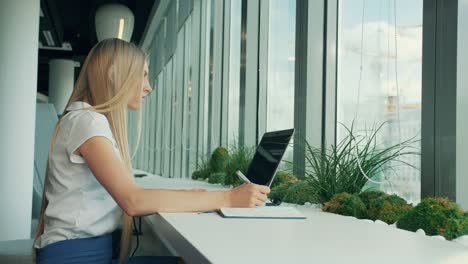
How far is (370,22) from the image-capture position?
9.07ft

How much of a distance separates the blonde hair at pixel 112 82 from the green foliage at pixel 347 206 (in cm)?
78

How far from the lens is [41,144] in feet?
14.2

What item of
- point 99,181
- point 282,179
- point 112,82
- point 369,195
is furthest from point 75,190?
point 282,179

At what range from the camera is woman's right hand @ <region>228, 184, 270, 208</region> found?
1.86m

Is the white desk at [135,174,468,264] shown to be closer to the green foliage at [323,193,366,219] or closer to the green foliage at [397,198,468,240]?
the green foliage at [397,198,468,240]

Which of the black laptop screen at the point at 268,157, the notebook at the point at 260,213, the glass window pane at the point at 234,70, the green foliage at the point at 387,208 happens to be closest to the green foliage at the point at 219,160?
the glass window pane at the point at 234,70

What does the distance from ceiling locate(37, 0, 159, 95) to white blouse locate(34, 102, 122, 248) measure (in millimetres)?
7693

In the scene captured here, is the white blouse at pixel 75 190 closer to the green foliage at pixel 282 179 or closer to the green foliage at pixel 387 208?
the green foliage at pixel 387 208

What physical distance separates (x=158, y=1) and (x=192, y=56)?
8.17ft

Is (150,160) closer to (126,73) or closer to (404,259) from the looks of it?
(126,73)

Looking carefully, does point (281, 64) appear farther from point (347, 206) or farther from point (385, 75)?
point (347, 206)

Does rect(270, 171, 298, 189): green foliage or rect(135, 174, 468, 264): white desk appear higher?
rect(270, 171, 298, 189): green foliage

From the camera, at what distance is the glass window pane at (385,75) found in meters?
2.21

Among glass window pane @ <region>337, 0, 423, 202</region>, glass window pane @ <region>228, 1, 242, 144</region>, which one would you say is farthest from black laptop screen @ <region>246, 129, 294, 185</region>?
glass window pane @ <region>228, 1, 242, 144</region>
